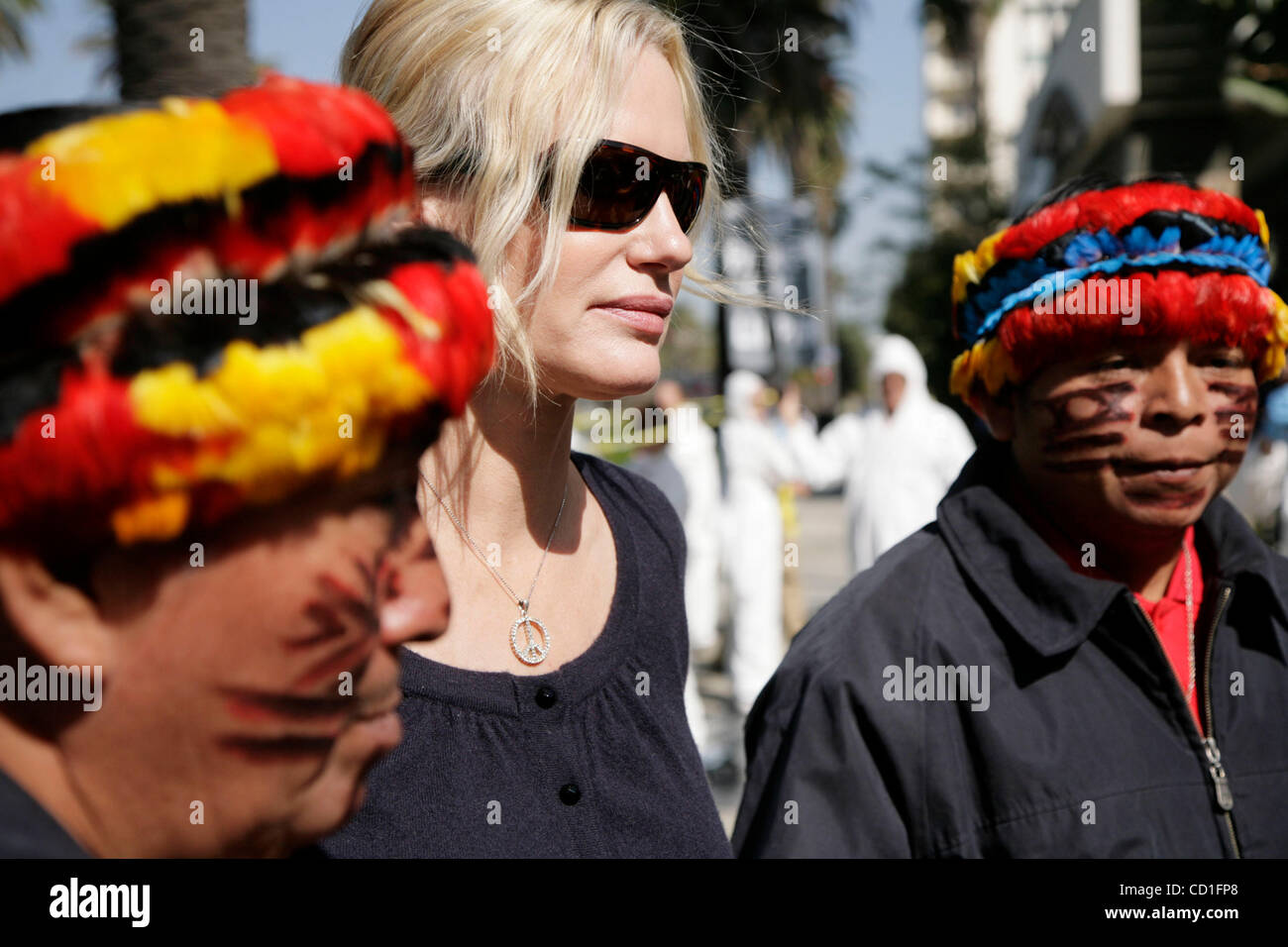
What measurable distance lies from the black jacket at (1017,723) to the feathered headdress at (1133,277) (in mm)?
326

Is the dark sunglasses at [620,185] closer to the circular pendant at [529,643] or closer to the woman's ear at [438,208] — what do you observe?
the woman's ear at [438,208]

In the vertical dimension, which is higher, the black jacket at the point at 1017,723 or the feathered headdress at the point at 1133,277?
the feathered headdress at the point at 1133,277

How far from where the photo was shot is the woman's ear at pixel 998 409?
216 centimetres

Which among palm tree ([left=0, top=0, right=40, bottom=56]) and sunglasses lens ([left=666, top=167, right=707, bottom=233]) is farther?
palm tree ([left=0, top=0, right=40, bottom=56])

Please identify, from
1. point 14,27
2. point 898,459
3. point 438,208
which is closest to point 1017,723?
point 438,208

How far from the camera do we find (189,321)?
2.76 feet

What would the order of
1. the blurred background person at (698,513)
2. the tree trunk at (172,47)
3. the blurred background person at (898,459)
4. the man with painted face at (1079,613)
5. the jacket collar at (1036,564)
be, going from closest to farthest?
the man with painted face at (1079,613), the jacket collar at (1036,564), the tree trunk at (172,47), the blurred background person at (898,459), the blurred background person at (698,513)

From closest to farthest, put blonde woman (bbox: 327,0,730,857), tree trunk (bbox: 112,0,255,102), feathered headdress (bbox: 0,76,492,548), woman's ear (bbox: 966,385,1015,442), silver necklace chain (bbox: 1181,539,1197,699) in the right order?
feathered headdress (bbox: 0,76,492,548)
blonde woman (bbox: 327,0,730,857)
silver necklace chain (bbox: 1181,539,1197,699)
woman's ear (bbox: 966,385,1015,442)
tree trunk (bbox: 112,0,255,102)

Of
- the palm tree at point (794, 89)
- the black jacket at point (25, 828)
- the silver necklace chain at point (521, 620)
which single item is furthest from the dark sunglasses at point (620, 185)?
the palm tree at point (794, 89)

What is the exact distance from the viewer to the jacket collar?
192 centimetres

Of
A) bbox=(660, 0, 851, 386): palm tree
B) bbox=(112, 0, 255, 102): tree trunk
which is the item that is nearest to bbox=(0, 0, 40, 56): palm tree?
bbox=(660, 0, 851, 386): palm tree

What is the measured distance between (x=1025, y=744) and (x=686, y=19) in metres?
1.45

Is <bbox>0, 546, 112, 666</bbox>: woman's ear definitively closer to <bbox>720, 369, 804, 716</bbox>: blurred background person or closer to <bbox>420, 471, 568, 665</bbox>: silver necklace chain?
<bbox>420, 471, 568, 665</bbox>: silver necklace chain

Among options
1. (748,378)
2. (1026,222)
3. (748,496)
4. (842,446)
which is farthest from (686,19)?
(842,446)
